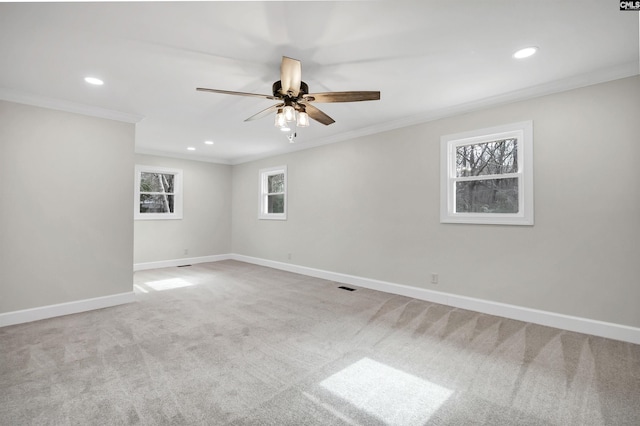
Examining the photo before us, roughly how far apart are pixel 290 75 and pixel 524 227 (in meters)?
2.99

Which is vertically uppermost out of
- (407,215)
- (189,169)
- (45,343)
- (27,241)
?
(189,169)

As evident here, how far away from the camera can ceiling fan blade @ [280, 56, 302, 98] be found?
209 centimetres

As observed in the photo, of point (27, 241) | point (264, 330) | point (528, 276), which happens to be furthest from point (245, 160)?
point (528, 276)

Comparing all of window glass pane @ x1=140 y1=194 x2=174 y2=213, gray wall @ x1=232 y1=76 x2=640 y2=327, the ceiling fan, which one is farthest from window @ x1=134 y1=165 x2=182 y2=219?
the ceiling fan

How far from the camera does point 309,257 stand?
5699 mm

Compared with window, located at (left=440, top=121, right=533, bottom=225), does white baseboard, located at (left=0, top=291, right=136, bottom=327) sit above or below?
below

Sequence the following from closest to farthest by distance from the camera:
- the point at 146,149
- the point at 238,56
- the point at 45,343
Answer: the point at 238,56, the point at 45,343, the point at 146,149

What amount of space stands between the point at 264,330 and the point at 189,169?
17.0 ft

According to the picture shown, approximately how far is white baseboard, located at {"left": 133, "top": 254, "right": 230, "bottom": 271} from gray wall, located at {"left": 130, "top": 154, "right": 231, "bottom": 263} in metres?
0.08

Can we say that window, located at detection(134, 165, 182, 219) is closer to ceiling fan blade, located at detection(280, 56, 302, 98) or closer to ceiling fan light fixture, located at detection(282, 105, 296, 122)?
ceiling fan light fixture, located at detection(282, 105, 296, 122)

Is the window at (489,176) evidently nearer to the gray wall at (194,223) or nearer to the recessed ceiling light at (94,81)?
the recessed ceiling light at (94,81)

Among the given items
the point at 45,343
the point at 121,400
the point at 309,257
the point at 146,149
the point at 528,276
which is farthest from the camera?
the point at 146,149

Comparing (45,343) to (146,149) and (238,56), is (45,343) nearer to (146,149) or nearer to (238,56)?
(238,56)

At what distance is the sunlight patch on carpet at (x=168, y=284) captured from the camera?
4.75 metres
